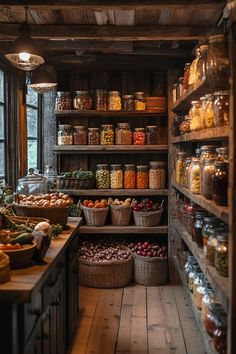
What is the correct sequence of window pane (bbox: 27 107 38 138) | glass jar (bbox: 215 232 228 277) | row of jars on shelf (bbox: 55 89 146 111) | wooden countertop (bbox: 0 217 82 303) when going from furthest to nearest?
window pane (bbox: 27 107 38 138) < row of jars on shelf (bbox: 55 89 146 111) < glass jar (bbox: 215 232 228 277) < wooden countertop (bbox: 0 217 82 303)

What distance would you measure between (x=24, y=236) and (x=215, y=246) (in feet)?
3.54

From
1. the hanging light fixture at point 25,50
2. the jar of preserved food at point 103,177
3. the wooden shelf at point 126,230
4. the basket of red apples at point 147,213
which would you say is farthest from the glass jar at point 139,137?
the hanging light fixture at point 25,50

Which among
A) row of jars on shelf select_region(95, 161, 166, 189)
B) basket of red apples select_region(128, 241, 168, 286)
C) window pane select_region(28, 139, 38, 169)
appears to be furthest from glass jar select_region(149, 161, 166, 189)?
window pane select_region(28, 139, 38, 169)

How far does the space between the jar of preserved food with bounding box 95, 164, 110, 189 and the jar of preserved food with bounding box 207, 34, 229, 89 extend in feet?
9.78

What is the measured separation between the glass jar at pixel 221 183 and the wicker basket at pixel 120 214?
281cm

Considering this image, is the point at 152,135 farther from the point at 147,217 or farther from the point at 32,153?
the point at 32,153

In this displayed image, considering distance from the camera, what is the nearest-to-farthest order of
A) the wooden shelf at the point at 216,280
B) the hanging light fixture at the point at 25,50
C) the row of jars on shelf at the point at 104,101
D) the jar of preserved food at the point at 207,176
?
1. the wooden shelf at the point at 216,280
2. the jar of preserved food at the point at 207,176
3. the hanging light fixture at the point at 25,50
4. the row of jars on shelf at the point at 104,101

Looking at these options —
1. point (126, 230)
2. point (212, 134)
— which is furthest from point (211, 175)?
point (126, 230)

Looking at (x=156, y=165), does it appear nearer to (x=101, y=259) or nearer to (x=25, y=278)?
(x=101, y=259)

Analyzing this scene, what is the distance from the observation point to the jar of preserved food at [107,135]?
17.8ft

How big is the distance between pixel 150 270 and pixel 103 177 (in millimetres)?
1181

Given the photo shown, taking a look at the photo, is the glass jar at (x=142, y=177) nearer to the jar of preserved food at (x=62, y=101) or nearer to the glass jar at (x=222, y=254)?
the jar of preserved food at (x=62, y=101)

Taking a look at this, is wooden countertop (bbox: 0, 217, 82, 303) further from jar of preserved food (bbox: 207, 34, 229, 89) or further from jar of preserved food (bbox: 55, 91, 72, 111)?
jar of preserved food (bbox: 55, 91, 72, 111)

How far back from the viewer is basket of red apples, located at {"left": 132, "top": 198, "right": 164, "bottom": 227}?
5.31 m
